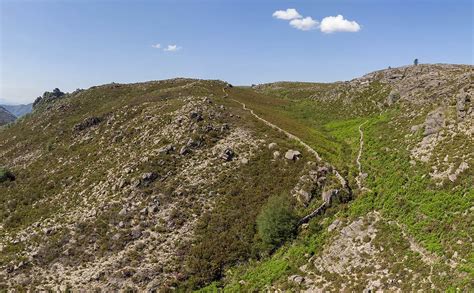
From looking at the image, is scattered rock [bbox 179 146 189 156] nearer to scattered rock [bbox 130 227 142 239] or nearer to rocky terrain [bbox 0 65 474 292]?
rocky terrain [bbox 0 65 474 292]

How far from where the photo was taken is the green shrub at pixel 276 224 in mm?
43656

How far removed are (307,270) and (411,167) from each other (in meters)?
20.2

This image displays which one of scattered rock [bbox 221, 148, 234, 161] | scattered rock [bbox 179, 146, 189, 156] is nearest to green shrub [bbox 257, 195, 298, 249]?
scattered rock [bbox 221, 148, 234, 161]

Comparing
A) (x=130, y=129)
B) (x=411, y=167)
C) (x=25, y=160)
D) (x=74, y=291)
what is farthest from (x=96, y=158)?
(x=411, y=167)

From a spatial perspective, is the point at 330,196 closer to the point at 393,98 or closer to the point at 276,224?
the point at 276,224

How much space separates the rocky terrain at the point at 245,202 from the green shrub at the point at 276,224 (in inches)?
29.4

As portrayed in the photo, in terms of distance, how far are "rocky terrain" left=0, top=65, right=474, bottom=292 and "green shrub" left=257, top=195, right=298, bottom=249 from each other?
29.4 inches

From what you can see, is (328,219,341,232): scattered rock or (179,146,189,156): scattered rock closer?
(328,219,341,232): scattered rock

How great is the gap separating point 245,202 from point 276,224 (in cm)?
833

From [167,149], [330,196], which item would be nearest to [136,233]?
[167,149]

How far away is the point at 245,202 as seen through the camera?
2015 inches

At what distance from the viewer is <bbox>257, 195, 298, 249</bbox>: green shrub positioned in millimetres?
43656

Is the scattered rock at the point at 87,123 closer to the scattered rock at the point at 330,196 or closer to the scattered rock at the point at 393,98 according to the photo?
the scattered rock at the point at 330,196

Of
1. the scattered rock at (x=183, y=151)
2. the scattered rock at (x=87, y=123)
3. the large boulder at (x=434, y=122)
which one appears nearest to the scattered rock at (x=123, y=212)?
the scattered rock at (x=183, y=151)
